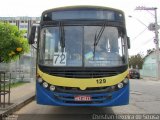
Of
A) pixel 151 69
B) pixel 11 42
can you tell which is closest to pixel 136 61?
pixel 151 69

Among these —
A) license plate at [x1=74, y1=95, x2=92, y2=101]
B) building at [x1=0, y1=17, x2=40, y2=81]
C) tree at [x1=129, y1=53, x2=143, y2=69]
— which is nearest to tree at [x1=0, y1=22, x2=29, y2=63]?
license plate at [x1=74, y1=95, x2=92, y2=101]

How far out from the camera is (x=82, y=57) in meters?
11.0

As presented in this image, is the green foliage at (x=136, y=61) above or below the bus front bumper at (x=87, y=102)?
above

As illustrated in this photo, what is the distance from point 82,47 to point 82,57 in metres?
0.30

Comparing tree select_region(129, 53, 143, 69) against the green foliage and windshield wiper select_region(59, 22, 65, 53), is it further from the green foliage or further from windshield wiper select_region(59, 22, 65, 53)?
windshield wiper select_region(59, 22, 65, 53)

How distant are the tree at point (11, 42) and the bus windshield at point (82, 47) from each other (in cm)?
502

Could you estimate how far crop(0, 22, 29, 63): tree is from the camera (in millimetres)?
16812

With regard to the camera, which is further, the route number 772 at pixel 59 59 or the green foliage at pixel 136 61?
the green foliage at pixel 136 61

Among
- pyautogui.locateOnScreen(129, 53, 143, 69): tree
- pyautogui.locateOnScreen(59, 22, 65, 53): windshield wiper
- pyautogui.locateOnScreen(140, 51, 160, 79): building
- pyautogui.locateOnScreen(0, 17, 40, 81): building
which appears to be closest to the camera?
pyautogui.locateOnScreen(59, 22, 65, 53): windshield wiper

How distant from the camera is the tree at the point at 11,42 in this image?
55.2ft

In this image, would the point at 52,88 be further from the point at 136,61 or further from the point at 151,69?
the point at 136,61

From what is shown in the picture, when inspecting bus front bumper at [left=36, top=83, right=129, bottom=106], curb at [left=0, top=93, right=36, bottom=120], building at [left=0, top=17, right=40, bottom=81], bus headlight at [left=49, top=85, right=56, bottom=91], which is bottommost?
curb at [left=0, top=93, right=36, bottom=120]

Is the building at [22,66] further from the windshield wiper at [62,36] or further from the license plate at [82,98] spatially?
the license plate at [82,98]

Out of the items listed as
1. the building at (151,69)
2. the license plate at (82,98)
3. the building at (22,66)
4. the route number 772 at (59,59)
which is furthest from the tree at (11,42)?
the building at (151,69)
